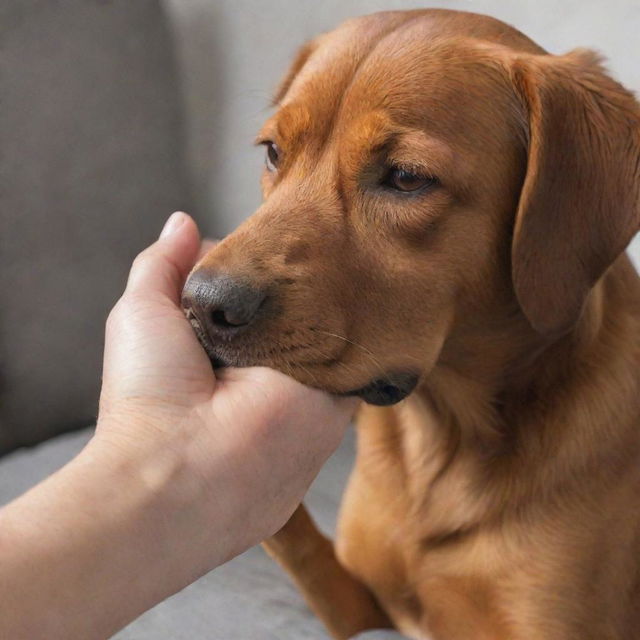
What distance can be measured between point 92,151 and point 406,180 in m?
1.48

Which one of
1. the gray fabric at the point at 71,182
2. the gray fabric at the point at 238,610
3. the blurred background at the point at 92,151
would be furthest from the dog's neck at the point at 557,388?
the gray fabric at the point at 71,182

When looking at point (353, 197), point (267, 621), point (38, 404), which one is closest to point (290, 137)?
point (353, 197)

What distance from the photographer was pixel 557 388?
150 centimetres

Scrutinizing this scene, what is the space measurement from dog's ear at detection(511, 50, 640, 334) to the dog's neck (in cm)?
13

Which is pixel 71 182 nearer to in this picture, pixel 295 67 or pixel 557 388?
pixel 295 67

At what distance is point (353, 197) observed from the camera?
4.43ft

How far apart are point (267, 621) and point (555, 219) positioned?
1.06 m

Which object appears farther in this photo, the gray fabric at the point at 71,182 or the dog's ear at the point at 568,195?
the gray fabric at the point at 71,182

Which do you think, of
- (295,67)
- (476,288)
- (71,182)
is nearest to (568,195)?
(476,288)

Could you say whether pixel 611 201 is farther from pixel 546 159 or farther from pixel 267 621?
pixel 267 621

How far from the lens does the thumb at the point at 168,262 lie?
1.42m

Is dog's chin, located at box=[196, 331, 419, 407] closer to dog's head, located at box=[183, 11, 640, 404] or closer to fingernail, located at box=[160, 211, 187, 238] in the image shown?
dog's head, located at box=[183, 11, 640, 404]

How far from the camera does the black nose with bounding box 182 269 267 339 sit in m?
1.19

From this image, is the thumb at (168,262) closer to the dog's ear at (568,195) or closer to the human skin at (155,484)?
the human skin at (155,484)
